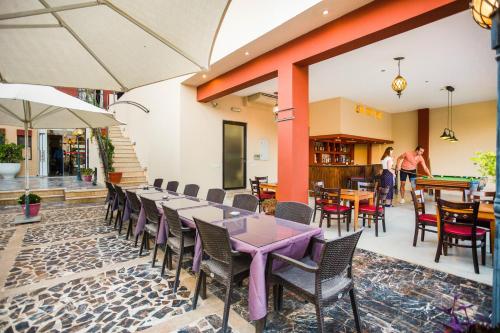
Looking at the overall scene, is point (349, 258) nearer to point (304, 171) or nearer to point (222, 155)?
point (304, 171)

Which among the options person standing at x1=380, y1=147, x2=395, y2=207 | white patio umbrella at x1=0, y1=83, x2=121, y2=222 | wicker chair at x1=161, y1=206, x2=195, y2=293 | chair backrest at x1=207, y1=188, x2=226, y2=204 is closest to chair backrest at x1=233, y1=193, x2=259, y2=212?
chair backrest at x1=207, y1=188, x2=226, y2=204

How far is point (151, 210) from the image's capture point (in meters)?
3.25

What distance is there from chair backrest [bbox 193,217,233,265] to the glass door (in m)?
6.34

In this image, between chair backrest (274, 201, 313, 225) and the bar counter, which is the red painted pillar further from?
the bar counter

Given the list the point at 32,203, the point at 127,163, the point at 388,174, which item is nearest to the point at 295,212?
the point at 388,174

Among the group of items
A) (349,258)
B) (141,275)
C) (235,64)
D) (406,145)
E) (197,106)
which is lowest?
(141,275)

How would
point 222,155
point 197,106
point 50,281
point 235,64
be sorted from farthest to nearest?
point 222,155, point 197,106, point 235,64, point 50,281

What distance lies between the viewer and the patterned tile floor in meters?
2.11

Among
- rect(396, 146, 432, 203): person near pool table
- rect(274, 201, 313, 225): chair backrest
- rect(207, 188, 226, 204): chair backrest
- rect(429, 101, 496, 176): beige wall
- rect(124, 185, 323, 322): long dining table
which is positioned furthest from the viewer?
rect(429, 101, 496, 176): beige wall

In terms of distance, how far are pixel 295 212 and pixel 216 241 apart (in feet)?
3.81

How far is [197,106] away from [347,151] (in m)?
7.59

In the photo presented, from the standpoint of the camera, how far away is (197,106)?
771cm

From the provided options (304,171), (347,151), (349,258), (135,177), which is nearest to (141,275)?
(349,258)

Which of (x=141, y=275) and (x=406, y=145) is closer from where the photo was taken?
(x=141, y=275)
